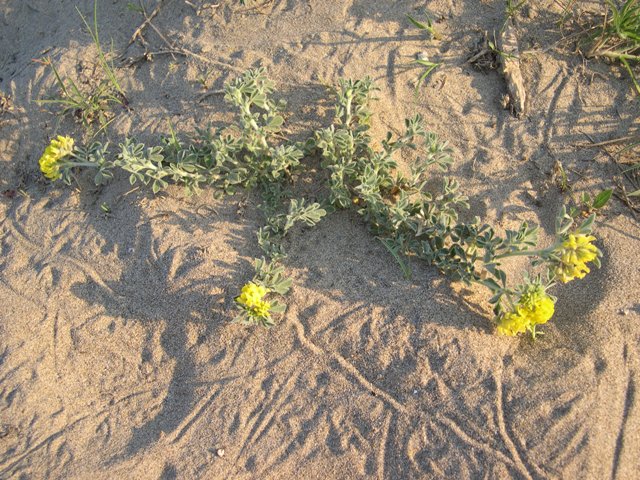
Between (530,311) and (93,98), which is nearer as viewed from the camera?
(530,311)

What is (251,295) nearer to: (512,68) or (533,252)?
(533,252)

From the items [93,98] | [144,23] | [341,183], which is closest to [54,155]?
[93,98]

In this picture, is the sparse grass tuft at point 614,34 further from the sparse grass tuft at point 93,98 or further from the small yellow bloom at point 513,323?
the sparse grass tuft at point 93,98

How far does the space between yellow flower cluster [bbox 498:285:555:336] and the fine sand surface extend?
26 cm

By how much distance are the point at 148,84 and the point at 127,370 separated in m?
2.32

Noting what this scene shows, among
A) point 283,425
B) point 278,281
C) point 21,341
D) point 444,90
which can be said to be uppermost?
point 444,90

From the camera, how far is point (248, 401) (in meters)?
3.05

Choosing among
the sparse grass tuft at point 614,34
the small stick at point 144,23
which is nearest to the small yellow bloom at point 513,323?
the sparse grass tuft at point 614,34

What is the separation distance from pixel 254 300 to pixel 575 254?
1.82 m

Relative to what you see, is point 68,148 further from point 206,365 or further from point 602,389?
point 602,389

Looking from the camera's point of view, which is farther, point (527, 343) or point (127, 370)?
point (127, 370)

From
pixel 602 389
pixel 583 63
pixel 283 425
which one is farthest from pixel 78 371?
pixel 583 63

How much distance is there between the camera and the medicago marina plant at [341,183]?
10.1 ft

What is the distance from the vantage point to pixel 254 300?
297 cm
